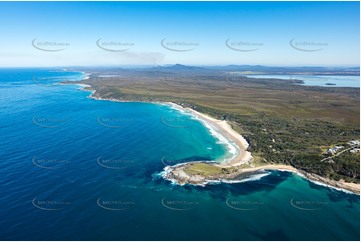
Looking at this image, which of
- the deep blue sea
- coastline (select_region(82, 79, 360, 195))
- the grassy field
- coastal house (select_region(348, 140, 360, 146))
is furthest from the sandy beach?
coastal house (select_region(348, 140, 360, 146))

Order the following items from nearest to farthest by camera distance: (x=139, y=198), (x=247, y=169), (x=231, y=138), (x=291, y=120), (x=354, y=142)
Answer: (x=139, y=198)
(x=247, y=169)
(x=354, y=142)
(x=231, y=138)
(x=291, y=120)

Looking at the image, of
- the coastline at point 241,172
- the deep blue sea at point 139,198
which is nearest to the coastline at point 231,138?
the coastline at point 241,172

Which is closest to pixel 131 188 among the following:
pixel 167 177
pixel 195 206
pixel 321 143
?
pixel 167 177

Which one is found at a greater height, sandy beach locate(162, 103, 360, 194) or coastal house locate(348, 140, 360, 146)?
coastal house locate(348, 140, 360, 146)

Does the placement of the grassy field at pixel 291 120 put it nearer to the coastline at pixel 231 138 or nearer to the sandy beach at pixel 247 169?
the sandy beach at pixel 247 169

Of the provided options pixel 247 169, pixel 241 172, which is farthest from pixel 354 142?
pixel 241 172

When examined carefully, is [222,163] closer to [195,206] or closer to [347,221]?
[195,206]

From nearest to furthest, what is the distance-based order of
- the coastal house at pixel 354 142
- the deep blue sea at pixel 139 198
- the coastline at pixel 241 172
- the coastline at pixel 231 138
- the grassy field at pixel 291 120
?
the deep blue sea at pixel 139 198 < the coastline at pixel 241 172 < the grassy field at pixel 291 120 < the coastline at pixel 231 138 < the coastal house at pixel 354 142

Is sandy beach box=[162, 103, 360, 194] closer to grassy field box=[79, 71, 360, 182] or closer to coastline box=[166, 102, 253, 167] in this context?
coastline box=[166, 102, 253, 167]

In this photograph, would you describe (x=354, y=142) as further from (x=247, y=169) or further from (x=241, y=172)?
(x=241, y=172)

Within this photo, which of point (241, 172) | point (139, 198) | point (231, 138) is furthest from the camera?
point (231, 138)
